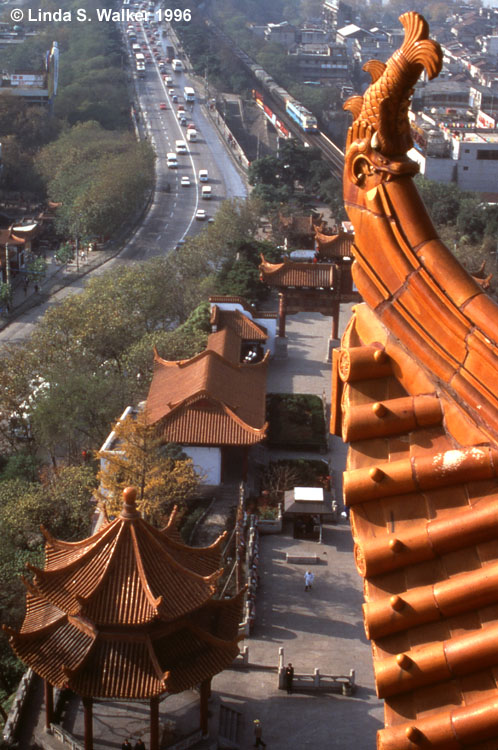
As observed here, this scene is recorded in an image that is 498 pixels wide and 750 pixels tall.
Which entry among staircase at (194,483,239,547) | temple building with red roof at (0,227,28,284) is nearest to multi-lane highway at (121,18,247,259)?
temple building with red roof at (0,227,28,284)

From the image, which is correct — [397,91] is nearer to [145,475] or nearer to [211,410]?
[145,475]

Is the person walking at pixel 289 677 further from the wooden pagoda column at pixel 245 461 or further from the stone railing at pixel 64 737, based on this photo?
the wooden pagoda column at pixel 245 461

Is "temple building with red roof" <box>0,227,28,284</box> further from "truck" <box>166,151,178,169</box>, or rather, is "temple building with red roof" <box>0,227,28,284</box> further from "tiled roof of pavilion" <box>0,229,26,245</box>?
"truck" <box>166,151,178,169</box>

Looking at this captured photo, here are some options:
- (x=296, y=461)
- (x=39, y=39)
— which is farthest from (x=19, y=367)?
(x=39, y=39)

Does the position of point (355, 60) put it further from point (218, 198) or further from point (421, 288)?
point (421, 288)

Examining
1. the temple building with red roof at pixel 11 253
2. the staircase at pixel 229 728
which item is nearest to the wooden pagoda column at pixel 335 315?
the staircase at pixel 229 728

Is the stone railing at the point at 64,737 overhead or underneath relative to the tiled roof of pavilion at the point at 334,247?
underneath

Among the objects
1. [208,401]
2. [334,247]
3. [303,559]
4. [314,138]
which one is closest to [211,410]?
[208,401]
